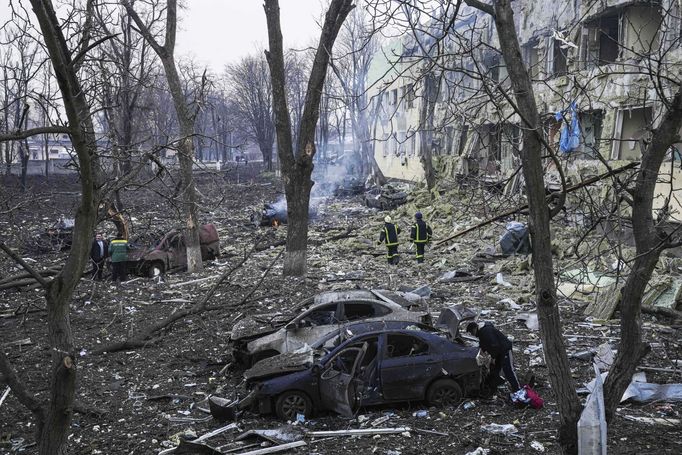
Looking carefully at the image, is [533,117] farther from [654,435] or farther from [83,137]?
[654,435]

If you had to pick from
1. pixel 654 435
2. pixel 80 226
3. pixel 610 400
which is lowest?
pixel 654 435

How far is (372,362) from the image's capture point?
26.2ft

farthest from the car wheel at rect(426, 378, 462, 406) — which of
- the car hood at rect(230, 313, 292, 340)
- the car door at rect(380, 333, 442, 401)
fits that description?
the car hood at rect(230, 313, 292, 340)

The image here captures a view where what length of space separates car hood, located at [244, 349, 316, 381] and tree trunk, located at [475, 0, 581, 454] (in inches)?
150

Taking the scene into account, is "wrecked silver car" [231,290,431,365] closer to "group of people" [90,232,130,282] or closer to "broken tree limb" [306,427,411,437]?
"broken tree limb" [306,427,411,437]

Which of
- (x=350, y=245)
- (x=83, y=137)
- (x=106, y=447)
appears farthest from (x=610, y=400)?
(x=350, y=245)

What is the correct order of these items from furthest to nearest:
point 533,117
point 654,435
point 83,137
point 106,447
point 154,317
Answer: point 154,317 < point 106,447 < point 654,435 < point 533,117 < point 83,137

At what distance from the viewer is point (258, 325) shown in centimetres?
1043

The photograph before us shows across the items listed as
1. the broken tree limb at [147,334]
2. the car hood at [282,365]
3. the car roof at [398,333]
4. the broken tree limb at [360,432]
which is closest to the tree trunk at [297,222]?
the broken tree limb at [147,334]

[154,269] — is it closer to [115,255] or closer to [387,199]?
[115,255]

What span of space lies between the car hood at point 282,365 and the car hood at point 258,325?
1.25m

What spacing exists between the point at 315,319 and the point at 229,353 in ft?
5.69

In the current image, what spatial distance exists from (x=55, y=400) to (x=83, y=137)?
6.06ft

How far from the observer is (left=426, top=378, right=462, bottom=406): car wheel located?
801cm
